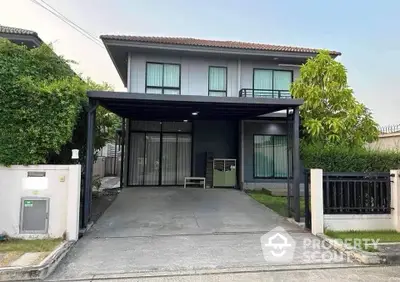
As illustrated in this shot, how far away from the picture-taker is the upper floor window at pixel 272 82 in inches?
511

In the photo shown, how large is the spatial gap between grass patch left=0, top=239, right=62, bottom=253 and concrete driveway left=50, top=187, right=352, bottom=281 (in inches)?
16.8

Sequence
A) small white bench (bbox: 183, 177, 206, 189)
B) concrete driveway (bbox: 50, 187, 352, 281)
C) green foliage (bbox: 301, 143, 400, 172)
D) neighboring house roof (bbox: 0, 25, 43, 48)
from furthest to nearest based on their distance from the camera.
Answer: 1. small white bench (bbox: 183, 177, 206, 189)
2. neighboring house roof (bbox: 0, 25, 43, 48)
3. green foliage (bbox: 301, 143, 400, 172)
4. concrete driveway (bbox: 50, 187, 352, 281)

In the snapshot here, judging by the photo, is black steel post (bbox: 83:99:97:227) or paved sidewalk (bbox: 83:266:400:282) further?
black steel post (bbox: 83:99:97:227)

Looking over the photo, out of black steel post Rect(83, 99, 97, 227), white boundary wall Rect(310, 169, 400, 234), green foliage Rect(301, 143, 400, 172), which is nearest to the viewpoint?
white boundary wall Rect(310, 169, 400, 234)

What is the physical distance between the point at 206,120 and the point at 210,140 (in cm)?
94

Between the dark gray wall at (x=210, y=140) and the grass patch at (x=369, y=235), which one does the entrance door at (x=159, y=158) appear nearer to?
the dark gray wall at (x=210, y=140)

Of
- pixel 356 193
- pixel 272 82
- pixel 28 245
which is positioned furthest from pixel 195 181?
pixel 28 245

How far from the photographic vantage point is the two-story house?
40.5ft

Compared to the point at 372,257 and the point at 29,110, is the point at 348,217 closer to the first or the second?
the point at 372,257

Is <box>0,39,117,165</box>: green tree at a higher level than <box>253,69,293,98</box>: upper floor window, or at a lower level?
lower

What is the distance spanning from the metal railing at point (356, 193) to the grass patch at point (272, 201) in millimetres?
1713

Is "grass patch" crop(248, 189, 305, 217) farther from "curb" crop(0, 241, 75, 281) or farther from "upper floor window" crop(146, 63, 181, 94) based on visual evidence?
"curb" crop(0, 241, 75, 281)

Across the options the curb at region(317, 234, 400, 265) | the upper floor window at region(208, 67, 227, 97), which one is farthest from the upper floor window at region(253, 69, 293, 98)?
the curb at region(317, 234, 400, 265)

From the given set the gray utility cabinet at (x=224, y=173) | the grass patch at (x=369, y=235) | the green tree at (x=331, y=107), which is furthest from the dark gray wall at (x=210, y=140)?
the grass patch at (x=369, y=235)
